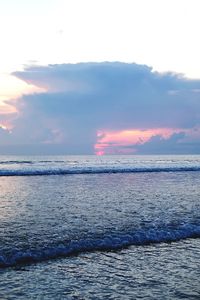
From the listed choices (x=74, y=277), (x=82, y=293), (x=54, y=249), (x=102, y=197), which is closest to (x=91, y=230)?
(x=54, y=249)

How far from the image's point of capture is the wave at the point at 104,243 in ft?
33.7

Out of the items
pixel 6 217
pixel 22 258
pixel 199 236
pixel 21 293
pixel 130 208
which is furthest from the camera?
pixel 130 208

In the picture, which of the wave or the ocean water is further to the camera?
the wave

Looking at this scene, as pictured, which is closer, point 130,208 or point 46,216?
point 46,216

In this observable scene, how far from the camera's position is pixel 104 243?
1194 cm

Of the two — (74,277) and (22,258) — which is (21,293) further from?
(22,258)

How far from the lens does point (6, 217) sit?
16250mm

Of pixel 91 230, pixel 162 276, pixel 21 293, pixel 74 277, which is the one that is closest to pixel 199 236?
pixel 91 230

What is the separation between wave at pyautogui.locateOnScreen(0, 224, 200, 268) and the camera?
10.3m

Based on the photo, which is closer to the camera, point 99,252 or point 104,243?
point 99,252

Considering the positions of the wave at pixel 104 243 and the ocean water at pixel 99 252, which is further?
the wave at pixel 104 243

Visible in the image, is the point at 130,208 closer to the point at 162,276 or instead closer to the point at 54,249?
the point at 54,249

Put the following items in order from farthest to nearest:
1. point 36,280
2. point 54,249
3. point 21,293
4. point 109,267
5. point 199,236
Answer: point 199,236 → point 54,249 → point 109,267 → point 36,280 → point 21,293

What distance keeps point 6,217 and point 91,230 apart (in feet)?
15.2
